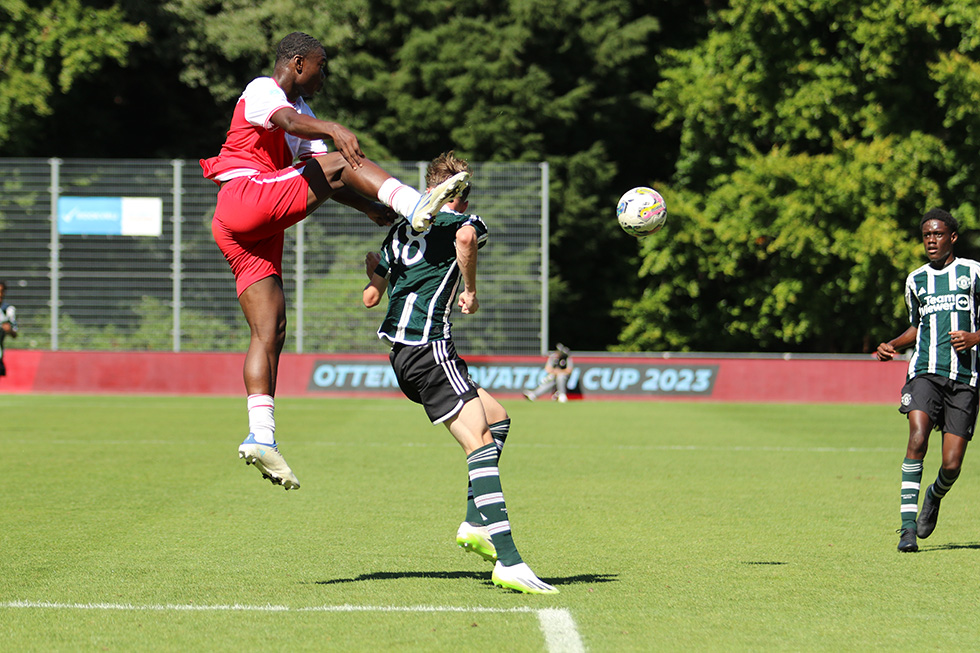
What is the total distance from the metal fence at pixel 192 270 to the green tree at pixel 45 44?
4.78 metres

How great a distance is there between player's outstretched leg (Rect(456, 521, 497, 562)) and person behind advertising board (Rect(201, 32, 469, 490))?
3.33 ft

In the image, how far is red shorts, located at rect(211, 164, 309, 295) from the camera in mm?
6203

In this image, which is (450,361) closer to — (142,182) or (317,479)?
(317,479)

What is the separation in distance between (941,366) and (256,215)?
481 cm

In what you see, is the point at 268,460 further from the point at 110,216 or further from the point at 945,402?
the point at 110,216

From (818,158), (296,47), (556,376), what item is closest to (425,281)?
(296,47)

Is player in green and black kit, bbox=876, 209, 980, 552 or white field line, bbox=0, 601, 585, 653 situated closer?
white field line, bbox=0, 601, 585, 653

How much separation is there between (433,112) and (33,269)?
12.8 metres

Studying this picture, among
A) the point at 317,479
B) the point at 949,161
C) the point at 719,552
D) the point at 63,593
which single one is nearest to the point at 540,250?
the point at 949,161

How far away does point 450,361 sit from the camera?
6.27 m

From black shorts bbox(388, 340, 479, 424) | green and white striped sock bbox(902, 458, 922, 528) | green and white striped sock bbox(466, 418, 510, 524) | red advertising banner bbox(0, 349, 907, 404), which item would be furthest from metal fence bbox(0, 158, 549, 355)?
black shorts bbox(388, 340, 479, 424)

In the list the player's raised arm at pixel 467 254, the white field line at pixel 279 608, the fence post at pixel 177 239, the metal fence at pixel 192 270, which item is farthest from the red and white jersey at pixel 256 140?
the fence post at pixel 177 239

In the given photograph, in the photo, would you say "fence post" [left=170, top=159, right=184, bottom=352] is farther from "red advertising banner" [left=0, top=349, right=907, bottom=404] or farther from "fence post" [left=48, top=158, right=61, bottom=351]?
"fence post" [left=48, top=158, right=61, bottom=351]

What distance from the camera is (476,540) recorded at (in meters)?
6.48
